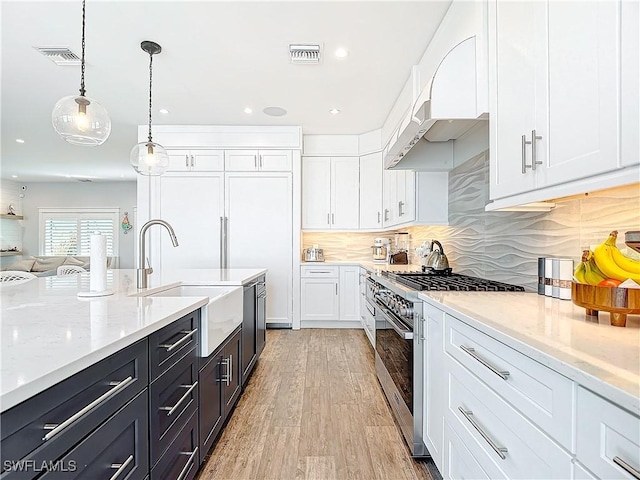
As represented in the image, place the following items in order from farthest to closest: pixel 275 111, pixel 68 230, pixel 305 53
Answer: pixel 68 230, pixel 275 111, pixel 305 53

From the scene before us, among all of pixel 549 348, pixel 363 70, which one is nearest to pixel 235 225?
pixel 363 70

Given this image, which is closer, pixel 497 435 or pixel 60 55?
pixel 497 435

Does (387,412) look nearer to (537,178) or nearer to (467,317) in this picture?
(467,317)

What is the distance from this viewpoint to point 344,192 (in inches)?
207

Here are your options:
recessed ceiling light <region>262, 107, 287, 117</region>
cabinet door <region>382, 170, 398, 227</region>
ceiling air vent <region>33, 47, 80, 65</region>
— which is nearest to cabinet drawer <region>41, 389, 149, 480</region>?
ceiling air vent <region>33, 47, 80, 65</region>

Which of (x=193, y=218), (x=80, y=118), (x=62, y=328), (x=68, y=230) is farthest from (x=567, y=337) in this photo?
(x=68, y=230)

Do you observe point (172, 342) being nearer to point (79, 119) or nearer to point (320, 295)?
point (79, 119)

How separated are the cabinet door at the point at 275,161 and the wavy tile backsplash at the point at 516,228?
217cm

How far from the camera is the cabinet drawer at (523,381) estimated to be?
81 cm

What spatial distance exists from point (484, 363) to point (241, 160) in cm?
436

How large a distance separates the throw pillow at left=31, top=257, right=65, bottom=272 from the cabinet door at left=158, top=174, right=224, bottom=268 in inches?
217

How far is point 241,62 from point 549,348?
3.21m

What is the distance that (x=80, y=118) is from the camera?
219 centimetres

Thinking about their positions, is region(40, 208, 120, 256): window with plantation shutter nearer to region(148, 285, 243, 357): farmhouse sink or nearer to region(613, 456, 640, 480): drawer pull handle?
Result: region(148, 285, 243, 357): farmhouse sink
